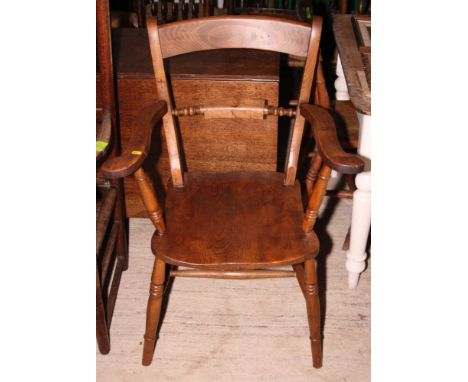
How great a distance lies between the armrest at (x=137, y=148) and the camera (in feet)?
4.51

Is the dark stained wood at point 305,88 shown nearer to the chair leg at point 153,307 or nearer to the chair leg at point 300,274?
the chair leg at point 300,274

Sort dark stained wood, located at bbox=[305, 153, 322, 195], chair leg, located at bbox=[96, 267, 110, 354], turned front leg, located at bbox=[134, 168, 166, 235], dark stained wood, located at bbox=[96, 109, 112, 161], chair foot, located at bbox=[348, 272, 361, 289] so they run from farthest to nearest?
chair foot, located at bbox=[348, 272, 361, 289] < dark stained wood, located at bbox=[305, 153, 322, 195] < chair leg, located at bbox=[96, 267, 110, 354] < dark stained wood, located at bbox=[96, 109, 112, 161] < turned front leg, located at bbox=[134, 168, 166, 235]

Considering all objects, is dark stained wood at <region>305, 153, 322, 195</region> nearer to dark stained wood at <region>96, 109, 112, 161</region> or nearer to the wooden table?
the wooden table

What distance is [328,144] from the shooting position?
1.47 meters

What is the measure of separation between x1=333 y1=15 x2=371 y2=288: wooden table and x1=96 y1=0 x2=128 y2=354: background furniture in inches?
25.3

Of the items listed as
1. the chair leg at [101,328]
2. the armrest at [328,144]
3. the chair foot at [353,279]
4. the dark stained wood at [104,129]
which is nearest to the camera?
the armrest at [328,144]

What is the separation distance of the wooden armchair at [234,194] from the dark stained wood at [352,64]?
0.09m

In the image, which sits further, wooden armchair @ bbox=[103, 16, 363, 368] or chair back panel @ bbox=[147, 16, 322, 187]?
chair back panel @ bbox=[147, 16, 322, 187]

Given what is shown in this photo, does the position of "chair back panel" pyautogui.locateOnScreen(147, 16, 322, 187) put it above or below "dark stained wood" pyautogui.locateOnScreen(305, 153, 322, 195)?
above

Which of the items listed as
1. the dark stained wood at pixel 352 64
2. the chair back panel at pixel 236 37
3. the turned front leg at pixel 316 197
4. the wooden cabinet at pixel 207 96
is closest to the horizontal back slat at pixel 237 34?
the chair back panel at pixel 236 37

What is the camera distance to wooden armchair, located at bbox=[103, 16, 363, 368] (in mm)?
1509

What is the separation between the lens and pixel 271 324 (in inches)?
76.2

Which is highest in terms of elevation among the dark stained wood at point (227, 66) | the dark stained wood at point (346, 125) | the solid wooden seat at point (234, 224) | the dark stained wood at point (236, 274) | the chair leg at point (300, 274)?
the dark stained wood at point (227, 66)

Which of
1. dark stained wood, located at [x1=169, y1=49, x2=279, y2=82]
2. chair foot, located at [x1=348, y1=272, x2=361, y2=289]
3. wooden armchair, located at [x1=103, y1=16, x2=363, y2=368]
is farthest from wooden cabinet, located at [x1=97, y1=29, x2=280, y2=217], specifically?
chair foot, located at [x1=348, y1=272, x2=361, y2=289]
